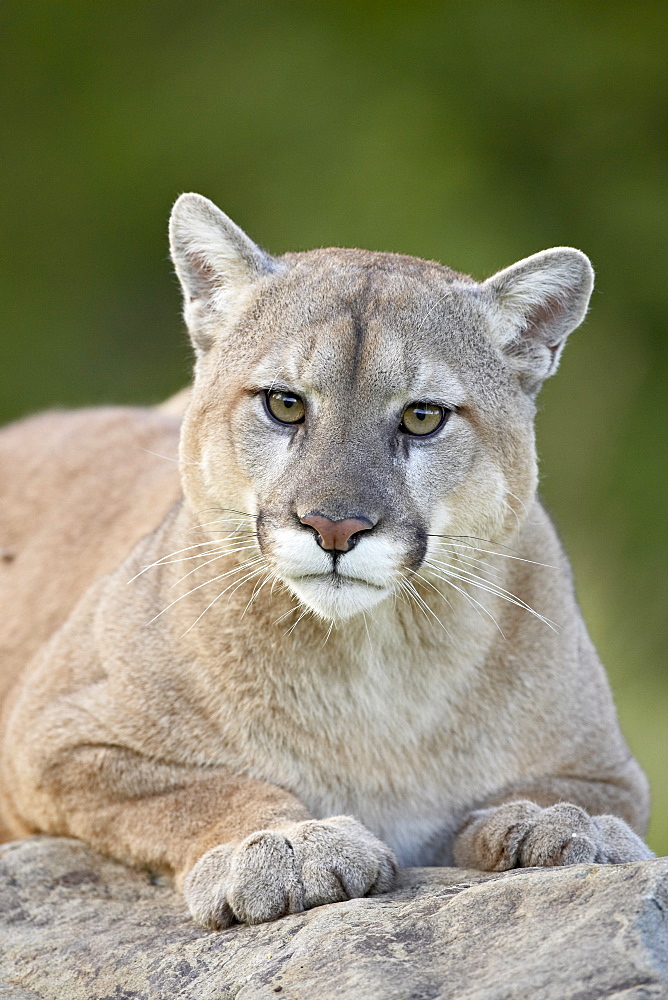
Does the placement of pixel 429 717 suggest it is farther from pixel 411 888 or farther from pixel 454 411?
pixel 454 411

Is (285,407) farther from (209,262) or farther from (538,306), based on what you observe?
(538,306)

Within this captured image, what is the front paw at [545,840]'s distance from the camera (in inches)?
169

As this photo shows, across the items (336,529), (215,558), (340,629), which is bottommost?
(340,629)

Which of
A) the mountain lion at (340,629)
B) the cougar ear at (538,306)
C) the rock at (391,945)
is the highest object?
the cougar ear at (538,306)

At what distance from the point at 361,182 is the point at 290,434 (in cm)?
909

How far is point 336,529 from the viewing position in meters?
4.18

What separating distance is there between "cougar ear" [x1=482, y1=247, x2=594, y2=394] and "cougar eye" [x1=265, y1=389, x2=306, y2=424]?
901 mm

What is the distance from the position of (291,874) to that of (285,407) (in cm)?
163

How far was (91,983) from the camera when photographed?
4129 millimetres

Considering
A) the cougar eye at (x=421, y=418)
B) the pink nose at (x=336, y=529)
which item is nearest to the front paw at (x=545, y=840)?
the pink nose at (x=336, y=529)

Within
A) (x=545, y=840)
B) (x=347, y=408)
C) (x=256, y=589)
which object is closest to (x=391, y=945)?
(x=545, y=840)

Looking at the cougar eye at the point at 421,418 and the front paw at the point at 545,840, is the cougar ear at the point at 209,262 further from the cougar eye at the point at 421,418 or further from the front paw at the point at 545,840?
the front paw at the point at 545,840

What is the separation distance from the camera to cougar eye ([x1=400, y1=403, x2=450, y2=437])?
4.63m

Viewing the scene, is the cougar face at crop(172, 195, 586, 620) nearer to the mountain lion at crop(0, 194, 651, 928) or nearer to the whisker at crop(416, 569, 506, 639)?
the mountain lion at crop(0, 194, 651, 928)
